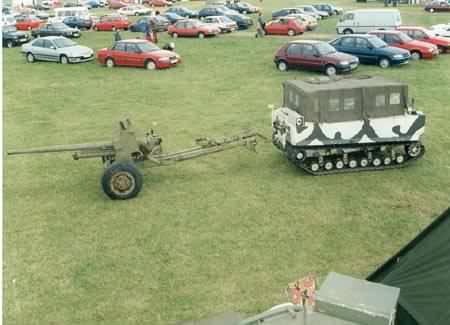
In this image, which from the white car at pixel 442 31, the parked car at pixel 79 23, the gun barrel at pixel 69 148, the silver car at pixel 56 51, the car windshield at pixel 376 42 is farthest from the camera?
the parked car at pixel 79 23

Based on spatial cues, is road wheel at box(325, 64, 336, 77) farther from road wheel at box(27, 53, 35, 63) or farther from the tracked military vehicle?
road wheel at box(27, 53, 35, 63)

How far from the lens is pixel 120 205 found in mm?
13359

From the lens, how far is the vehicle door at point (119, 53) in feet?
96.4

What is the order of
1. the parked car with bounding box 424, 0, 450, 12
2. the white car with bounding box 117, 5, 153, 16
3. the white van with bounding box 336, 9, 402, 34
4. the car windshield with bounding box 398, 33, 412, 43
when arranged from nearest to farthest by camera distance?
the car windshield with bounding box 398, 33, 412, 43, the white van with bounding box 336, 9, 402, 34, the parked car with bounding box 424, 0, 450, 12, the white car with bounding box 117, 5, 153, 16

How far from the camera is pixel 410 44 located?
29.0 m

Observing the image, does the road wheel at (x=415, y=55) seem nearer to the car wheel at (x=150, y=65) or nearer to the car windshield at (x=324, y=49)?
the car windshield at (x=324, y=49)

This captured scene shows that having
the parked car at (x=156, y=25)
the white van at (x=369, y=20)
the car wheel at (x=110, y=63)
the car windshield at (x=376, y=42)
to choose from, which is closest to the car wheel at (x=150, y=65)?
the car wheel at (x=110, y=63)

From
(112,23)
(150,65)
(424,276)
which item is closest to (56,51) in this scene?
(150,65)

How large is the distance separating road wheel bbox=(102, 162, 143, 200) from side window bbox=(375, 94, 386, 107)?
6.23 meters

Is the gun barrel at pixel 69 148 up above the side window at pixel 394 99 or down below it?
below

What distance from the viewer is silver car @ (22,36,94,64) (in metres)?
31.0

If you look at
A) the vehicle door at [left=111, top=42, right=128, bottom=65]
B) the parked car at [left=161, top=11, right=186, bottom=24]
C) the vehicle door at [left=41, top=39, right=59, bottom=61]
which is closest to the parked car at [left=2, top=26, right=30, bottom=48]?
the vehicle door at [left=41, top=39, right=59, bottom=61]

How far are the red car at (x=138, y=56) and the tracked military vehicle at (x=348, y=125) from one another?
48.8 feet

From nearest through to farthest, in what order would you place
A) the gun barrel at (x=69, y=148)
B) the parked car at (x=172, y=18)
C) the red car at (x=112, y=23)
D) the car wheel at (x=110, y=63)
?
the gun barrel at (x=69, y=148) < the car wheel at (x=110, y=63) < the red car at (x=112, y=23) < the parked car at (x=172, y=18)
